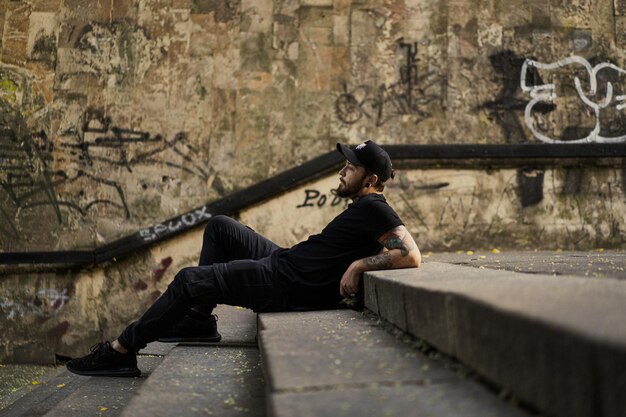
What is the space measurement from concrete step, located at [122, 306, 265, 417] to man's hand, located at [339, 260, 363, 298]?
646 mm

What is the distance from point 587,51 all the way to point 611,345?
7.05 m

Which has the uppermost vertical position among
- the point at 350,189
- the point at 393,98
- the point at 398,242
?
the point at 393,98

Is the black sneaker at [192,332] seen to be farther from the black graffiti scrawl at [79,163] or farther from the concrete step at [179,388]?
the black graffiti scrawl at [79,163]

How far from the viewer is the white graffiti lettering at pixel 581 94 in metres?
6.84

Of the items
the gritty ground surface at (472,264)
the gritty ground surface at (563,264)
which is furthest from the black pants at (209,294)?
the gritty ground surface at (563,264)

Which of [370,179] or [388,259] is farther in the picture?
[370,179]

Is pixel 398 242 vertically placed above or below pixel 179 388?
above

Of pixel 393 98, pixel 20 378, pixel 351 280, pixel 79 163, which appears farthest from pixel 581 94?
pixel 20 378

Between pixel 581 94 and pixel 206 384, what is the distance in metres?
6.35

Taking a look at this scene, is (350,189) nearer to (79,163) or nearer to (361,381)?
(361,381)

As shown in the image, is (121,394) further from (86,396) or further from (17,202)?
(17,202)

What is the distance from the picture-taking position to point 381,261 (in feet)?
10.5

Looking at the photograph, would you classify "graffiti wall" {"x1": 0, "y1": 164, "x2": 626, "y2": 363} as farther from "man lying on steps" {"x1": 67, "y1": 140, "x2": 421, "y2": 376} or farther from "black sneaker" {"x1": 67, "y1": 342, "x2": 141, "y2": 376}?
"black sneaker" {"x1": 67, "y1": 342, "x2": 141, "y2": 376}

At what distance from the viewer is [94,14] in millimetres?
6871
